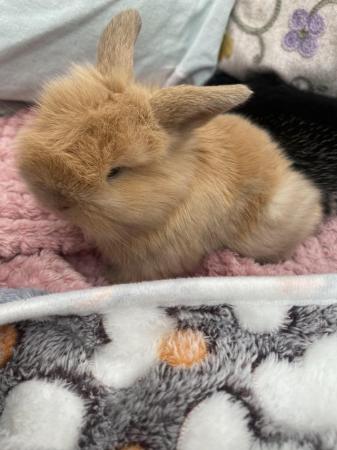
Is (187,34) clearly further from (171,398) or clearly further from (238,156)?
(171,398)

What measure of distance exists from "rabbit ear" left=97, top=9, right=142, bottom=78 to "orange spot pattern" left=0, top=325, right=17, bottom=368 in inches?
20.1

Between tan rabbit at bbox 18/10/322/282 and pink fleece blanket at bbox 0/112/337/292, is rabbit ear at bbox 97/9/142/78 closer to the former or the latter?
tan rabbit at bbox 18/10/322/282

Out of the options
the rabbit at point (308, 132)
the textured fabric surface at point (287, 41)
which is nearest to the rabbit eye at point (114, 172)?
the rabbit at point (308, 132)

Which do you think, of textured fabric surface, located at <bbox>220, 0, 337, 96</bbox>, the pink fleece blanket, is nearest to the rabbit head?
the pink fleece blanket

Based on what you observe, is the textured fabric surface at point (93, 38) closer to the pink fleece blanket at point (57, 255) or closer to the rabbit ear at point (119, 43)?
the pink fleece blanket at point (57, 255)

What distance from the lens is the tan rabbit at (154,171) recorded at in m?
0.88

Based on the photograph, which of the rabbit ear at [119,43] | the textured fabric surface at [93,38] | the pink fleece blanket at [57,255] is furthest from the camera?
the textured fabric surface at [93,38]

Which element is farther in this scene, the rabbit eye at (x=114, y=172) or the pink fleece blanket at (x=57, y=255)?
the pink fleece blanket at (x=57, y=255)

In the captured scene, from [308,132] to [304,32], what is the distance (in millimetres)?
365

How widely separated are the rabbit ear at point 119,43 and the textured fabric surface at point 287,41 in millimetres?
662

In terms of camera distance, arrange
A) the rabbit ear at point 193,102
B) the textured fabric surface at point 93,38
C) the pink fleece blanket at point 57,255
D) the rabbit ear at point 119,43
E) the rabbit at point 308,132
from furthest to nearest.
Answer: the textured fabric surface at point 93,38, the rabbit at point 308,132, the pink fleece blanket at point 57,255, the rabbit ear at point 119,43, the rabbit ear at point 193,102

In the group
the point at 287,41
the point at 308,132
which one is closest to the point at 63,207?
the point at 308,132

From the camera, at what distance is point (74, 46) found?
1497mm

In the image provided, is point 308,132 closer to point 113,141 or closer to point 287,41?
point 287,41
